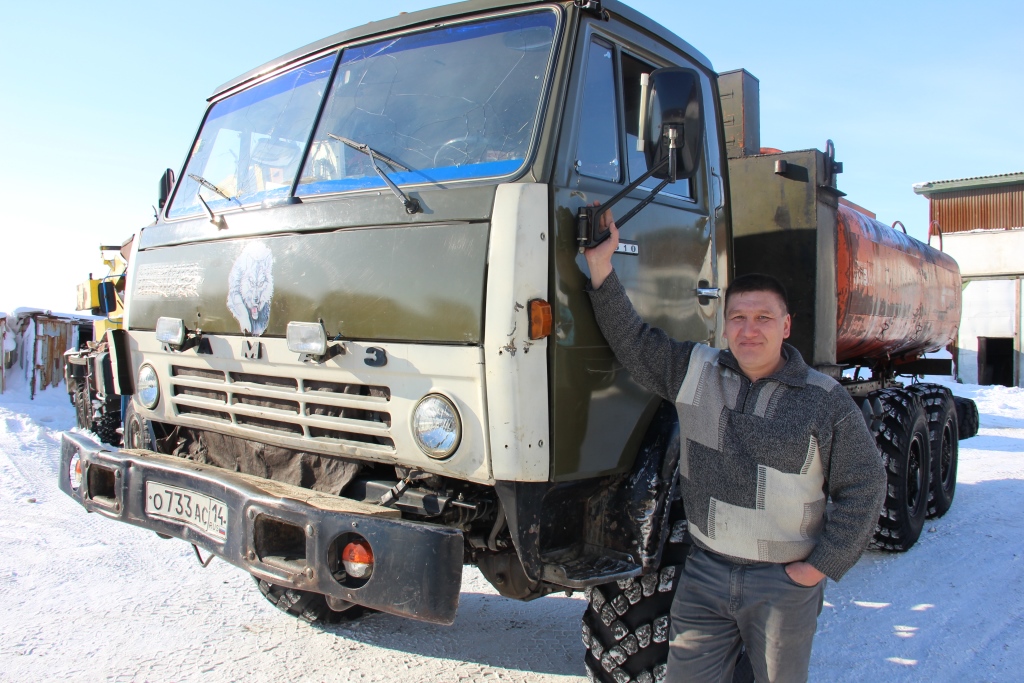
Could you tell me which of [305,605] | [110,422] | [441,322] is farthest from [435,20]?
[110,422]

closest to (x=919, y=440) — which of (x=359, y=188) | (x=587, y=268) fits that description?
(x=587, y=268)

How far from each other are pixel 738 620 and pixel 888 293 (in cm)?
393

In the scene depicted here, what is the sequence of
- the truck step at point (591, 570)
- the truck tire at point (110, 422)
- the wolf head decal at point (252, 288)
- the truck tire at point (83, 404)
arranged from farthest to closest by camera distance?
the truck tire at point (83, 404) → the truck tire at point (110, 422) → the wolf head decal at point (252, 288) → the truck step at point (591, 570)

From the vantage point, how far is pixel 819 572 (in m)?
2.30

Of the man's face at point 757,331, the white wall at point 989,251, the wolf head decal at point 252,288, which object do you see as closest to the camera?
the man's face at point 757,331

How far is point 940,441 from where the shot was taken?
21.0 ft

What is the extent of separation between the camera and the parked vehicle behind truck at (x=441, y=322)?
2.64 metres

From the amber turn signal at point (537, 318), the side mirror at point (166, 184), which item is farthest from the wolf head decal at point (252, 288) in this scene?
the side mirror at point (166, 184)

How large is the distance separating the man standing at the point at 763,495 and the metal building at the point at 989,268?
2154cm

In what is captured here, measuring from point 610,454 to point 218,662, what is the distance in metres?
2.14

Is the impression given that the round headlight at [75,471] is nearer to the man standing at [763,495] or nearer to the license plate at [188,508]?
the license plate at [188,508]

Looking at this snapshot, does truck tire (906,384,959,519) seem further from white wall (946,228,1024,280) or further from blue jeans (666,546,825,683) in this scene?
white wall (946,228,1024,280)

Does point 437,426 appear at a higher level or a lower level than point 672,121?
lower

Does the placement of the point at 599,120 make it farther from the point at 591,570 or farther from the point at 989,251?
the point at 989,251
